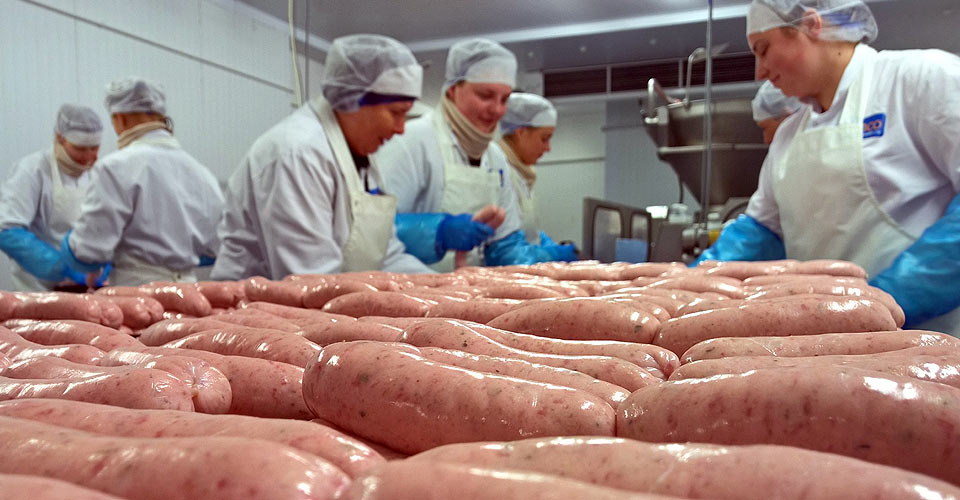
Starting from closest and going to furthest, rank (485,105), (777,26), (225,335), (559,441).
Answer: (559,441)
(225,335)
(777,26)
(485,105)

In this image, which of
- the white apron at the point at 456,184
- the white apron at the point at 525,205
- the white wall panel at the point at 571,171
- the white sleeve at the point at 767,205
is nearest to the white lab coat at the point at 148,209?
the white apron at the point at 456,184

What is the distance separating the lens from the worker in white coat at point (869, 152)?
7.87 ft

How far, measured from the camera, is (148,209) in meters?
4.38

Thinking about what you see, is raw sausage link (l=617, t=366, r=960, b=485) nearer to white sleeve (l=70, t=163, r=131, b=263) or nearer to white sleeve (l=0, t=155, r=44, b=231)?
white sleeve (l=70, t=163, r=131, b=263)

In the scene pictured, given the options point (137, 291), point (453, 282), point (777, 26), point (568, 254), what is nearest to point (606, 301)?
point (453, 282)

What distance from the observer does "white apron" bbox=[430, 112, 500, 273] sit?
195 inches

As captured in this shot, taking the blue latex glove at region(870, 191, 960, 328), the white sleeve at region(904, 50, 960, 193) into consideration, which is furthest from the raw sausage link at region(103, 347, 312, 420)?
the white sleeve at region(904, 50, 960, 193)

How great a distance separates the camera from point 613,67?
972 cm

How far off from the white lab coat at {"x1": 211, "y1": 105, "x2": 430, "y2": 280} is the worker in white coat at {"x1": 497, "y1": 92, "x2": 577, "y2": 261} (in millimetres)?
2620

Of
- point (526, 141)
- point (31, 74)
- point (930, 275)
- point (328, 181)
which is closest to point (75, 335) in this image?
point (328, 181)

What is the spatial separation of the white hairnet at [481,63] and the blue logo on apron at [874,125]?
2.64m

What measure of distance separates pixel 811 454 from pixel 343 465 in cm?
41

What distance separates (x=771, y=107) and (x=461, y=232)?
235 cm

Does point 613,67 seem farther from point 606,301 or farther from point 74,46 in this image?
point 606,301
